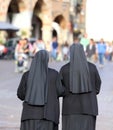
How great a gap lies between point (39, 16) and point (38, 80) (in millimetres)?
45847

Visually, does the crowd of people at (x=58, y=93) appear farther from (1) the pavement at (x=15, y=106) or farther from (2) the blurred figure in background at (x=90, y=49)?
(2) the blurred figure in background at (x=90, y=49)

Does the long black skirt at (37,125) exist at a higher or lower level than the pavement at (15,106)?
lower

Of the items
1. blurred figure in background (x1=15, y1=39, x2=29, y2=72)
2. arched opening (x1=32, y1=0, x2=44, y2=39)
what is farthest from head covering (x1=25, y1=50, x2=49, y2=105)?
arched opening (x1=32, y1=0, x2=44, y2=39)

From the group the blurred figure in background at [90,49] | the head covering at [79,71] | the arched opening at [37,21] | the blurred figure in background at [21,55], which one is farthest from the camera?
the arched opening at [37,21]

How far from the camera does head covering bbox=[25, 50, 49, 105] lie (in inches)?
288

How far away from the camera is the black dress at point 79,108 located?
7.80 m

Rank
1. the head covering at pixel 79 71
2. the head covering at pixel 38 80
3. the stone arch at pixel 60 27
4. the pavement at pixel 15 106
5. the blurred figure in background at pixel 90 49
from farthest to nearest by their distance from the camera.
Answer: the stone arch at pixel 60 27 → the blurred figure in background at pixel 90 49 → the pavement at pixel 15 106 → the head covering at pixel 79 71 → the head covering at pixel 38 80

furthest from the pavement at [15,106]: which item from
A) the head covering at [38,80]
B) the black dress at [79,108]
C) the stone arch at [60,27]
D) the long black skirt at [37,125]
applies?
the stone arch at [60,27]

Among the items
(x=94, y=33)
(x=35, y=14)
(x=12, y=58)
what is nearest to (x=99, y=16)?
(x=94, y=33)

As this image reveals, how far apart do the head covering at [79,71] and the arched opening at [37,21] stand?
44.6 m

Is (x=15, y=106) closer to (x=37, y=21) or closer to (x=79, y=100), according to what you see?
(x=79, y=100)

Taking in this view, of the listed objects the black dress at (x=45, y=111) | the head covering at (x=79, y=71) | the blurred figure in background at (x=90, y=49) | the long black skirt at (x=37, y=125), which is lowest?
the long black skirt at (x=37, y=125)

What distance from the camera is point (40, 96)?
736cm

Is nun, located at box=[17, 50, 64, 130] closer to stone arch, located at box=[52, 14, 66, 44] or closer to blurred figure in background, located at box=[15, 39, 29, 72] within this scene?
blurred figure in background, located at box=[15, 39, 29, 72]
